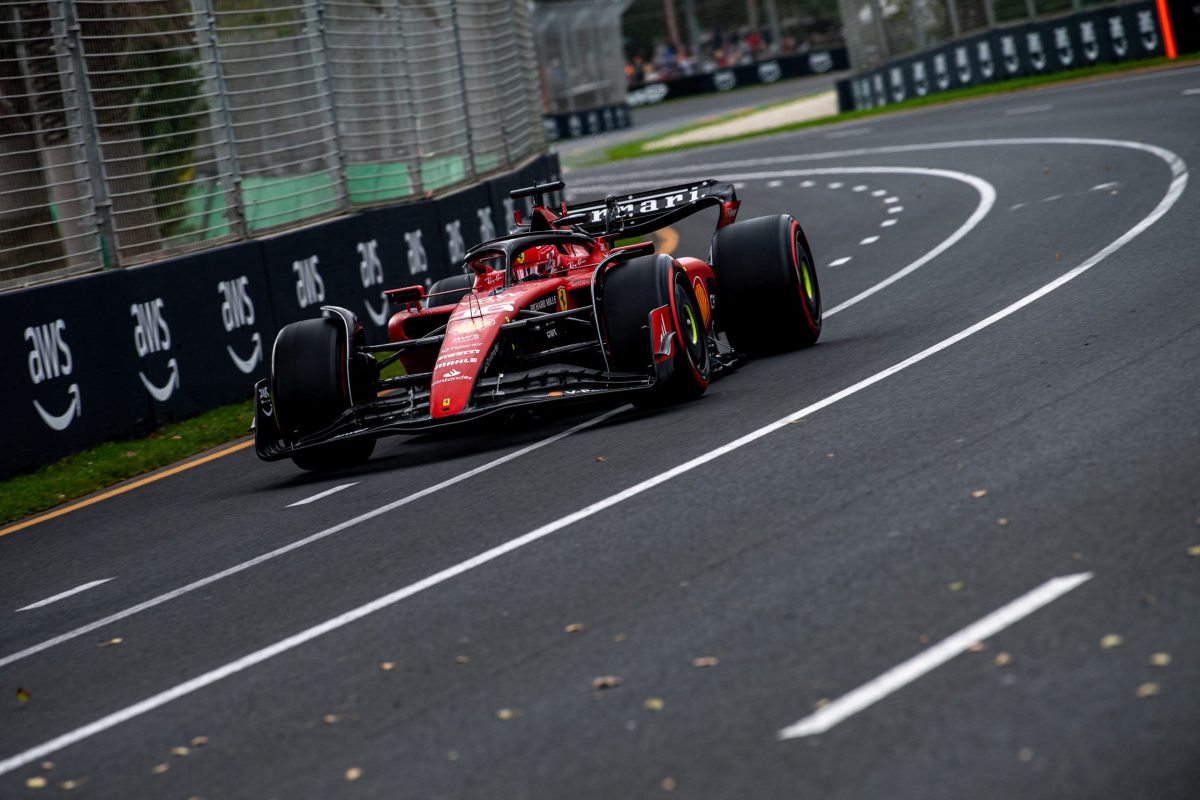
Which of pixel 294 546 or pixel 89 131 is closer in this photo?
pixel 294 546

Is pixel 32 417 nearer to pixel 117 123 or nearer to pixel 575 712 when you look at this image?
pixel 117 123

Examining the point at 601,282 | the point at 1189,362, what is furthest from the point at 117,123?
the point at 1189,362

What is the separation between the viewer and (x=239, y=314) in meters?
13.2

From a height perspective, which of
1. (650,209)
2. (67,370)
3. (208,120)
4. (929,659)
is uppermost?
(208,120)

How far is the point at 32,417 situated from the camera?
11242 millimetres

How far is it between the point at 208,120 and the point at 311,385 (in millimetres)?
5046

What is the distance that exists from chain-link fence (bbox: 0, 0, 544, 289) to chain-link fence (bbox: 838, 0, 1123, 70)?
1896 centimetres

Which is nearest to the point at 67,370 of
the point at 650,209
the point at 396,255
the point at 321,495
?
the point at 321,495

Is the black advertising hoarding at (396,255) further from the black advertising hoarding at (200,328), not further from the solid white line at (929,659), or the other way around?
the solid white line at (929,659)

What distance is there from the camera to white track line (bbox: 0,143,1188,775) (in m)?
5.75

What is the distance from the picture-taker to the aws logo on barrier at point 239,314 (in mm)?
13062

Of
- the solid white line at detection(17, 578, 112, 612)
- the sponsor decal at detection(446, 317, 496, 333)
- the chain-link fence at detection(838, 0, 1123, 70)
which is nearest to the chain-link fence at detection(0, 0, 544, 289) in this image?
the sponsor decal at detection(446, 317, 496, 333)

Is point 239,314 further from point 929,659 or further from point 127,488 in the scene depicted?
point 929,659

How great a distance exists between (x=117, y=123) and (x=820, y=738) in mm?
10026
